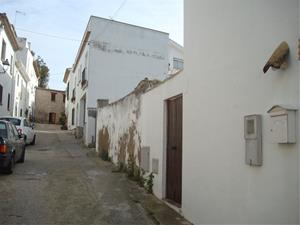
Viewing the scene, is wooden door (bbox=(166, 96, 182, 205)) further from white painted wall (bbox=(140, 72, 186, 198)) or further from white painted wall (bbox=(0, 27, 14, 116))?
white painted wall (bbox=(0, 27, 14, 116))

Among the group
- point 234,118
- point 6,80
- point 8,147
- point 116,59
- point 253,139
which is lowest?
point 8,147

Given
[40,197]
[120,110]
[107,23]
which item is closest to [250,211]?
[40,197]

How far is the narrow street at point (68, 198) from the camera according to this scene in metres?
6.09

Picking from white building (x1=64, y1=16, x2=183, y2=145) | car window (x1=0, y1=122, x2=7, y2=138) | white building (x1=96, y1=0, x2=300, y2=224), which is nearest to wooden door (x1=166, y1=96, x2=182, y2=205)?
white building (x1=96, y1=0, x2=300, y2=224)

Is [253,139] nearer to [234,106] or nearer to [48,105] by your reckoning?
[234,106]

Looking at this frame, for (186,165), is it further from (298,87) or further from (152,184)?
(298,87)

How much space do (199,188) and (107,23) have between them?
1854cm

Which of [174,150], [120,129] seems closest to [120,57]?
[120,129]

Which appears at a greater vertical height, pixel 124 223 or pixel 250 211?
pixel 250 211

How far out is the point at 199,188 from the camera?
563cm

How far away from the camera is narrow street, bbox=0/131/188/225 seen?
20.0 feet

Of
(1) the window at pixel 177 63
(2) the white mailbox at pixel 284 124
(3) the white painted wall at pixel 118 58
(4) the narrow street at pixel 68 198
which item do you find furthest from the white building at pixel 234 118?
(1) the window at pixel 177 63

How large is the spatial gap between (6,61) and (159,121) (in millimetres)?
14236

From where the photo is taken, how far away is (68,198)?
7438 mm
